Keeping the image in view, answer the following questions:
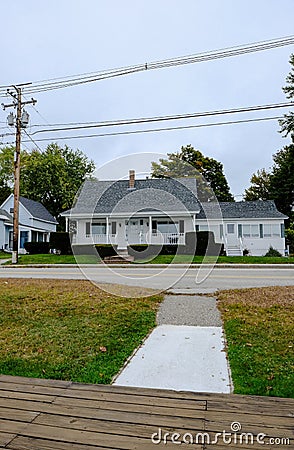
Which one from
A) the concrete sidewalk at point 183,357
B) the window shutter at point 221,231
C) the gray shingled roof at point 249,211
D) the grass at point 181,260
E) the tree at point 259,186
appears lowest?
the concrete sidewalk at point 183,357

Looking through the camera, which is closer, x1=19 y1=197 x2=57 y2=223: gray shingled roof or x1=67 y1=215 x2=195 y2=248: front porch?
x1=67 y1=215 x2=195 y2=248: front porch

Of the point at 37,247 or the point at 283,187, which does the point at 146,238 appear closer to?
the point at 37,247

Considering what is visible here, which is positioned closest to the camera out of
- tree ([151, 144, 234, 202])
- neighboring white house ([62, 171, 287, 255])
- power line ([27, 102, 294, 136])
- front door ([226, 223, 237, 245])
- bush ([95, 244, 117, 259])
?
power line ([27, 102, 294, 136])

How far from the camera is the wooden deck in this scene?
7.54ft

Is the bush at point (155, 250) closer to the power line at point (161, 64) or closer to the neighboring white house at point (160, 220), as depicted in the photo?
the neighboring white house at point (160, 220)

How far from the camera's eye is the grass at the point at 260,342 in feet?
11.8

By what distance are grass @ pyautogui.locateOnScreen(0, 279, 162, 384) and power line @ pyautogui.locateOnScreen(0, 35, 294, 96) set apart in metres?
11.9

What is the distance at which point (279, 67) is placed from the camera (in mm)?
17922

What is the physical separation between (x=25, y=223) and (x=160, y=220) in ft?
52.4

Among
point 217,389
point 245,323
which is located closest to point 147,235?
point 245,323

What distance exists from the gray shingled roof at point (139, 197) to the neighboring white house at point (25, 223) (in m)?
7.00
